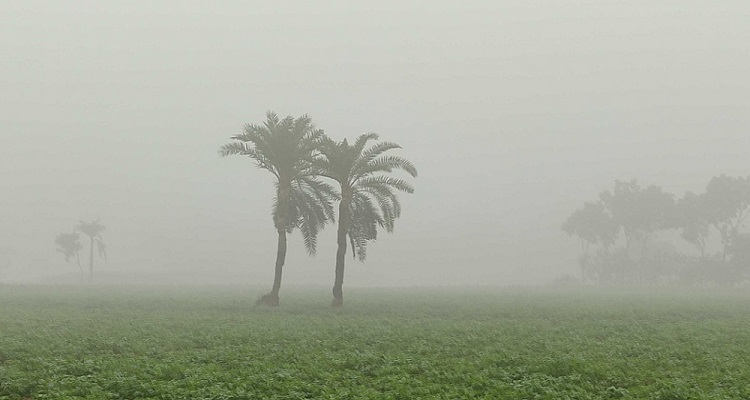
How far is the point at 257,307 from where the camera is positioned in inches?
1362

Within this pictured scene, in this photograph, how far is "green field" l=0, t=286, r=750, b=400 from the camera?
37.8ft

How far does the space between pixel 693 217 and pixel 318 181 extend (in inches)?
2891

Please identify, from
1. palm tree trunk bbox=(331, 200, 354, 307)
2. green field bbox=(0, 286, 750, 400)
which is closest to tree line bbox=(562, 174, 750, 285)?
green field bbox=(0, 286, 750, 400)

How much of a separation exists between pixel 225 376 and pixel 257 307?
2258 cm

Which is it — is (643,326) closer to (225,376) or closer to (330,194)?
(225,376)

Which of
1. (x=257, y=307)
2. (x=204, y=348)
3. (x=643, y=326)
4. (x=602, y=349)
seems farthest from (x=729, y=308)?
(x=204, y=348)

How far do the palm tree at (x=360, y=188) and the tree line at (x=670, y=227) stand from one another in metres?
65.3

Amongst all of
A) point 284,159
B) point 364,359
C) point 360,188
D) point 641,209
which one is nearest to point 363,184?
point 360,188

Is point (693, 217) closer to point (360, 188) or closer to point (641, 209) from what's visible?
point (641, 209)

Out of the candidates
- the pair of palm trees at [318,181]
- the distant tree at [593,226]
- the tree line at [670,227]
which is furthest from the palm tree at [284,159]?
the distant tree at [593,226]

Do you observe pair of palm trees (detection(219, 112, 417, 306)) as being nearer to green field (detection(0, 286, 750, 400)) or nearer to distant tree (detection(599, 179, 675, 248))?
green field (detection(0, 286, 750, 400))

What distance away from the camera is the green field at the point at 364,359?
454 inches

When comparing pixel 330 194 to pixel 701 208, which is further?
pixel 701 208

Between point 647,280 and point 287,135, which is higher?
point 287,135
